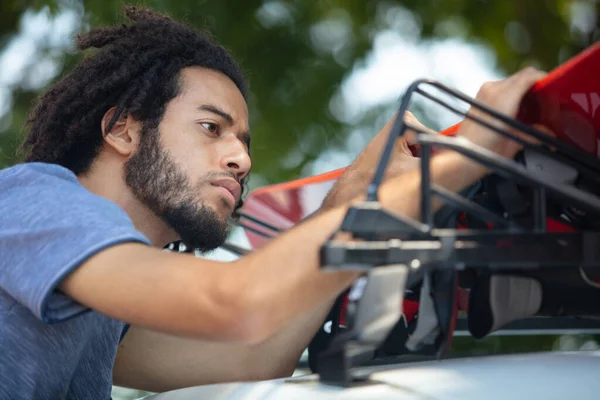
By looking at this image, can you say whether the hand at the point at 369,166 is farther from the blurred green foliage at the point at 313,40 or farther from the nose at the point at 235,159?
the blurred green foliage at the point at 313,40

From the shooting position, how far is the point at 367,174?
1.78m

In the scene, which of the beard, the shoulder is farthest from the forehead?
the shoulder

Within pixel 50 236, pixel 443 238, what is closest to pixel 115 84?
pixel 50 236

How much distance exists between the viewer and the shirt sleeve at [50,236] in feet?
4.21

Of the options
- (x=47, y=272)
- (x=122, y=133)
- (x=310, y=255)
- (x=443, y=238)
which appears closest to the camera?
Answer: (x=443, y=238)

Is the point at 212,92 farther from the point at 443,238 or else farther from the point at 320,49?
the point at 320,49

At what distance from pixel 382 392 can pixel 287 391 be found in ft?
0.55

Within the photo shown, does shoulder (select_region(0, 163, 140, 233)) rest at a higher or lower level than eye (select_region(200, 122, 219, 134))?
lower

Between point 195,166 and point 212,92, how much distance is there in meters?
0.25

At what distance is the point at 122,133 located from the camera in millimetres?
2047

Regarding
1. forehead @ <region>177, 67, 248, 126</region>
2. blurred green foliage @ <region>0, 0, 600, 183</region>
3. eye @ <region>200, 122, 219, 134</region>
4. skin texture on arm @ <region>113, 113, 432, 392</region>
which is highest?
blurred green foliage @ <region>0, 0, 600, 183</region>

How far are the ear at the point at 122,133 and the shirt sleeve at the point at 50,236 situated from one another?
1.69 feet

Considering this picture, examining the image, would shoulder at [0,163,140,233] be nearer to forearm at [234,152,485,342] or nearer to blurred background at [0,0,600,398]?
forearm at [234,152,485,342]

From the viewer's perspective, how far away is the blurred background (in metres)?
3.90
